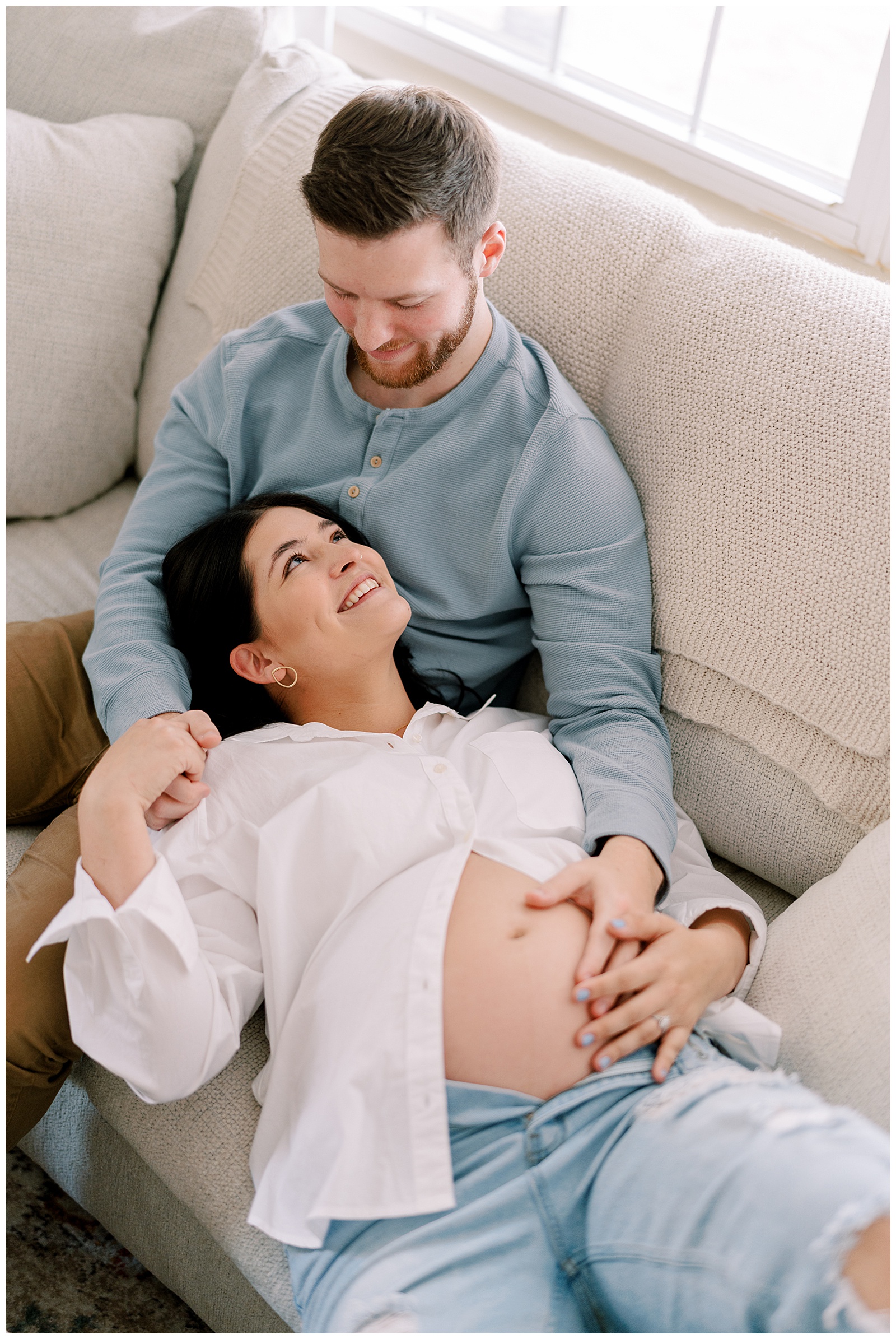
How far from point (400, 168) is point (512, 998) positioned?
917 mm

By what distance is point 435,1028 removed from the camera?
3.26 ft

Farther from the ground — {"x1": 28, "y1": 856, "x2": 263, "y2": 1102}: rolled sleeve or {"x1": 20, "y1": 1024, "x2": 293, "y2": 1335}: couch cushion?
{"x1": 28, "y1": 856, "x2": 263, "y2": 1102}: rolled sleeve

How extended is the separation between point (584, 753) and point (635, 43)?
150 centimetres

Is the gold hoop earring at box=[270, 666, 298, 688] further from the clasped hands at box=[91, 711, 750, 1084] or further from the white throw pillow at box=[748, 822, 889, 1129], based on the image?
the white throw pillow at box=[748, 822, 889, 1129]

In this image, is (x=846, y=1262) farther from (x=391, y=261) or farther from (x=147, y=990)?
(x=391, y=261)

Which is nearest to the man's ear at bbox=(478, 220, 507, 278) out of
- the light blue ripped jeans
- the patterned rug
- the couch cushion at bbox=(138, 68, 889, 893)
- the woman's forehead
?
the couch cushion at bbox=(138, 68, 889, 893)

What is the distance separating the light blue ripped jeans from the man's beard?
857mm

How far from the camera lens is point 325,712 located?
4.45 feet

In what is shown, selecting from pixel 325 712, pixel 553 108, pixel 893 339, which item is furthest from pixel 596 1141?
pixel 553 108

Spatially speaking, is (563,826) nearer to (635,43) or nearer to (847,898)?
(847,898)

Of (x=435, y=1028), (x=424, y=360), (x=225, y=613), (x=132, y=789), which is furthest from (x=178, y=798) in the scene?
(x=424, y=360)

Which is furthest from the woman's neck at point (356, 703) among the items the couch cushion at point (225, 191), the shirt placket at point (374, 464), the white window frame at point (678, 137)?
the white window frame at point (678, 137)

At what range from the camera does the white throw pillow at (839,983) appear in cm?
99

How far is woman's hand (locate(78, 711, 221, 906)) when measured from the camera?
1.07 m
